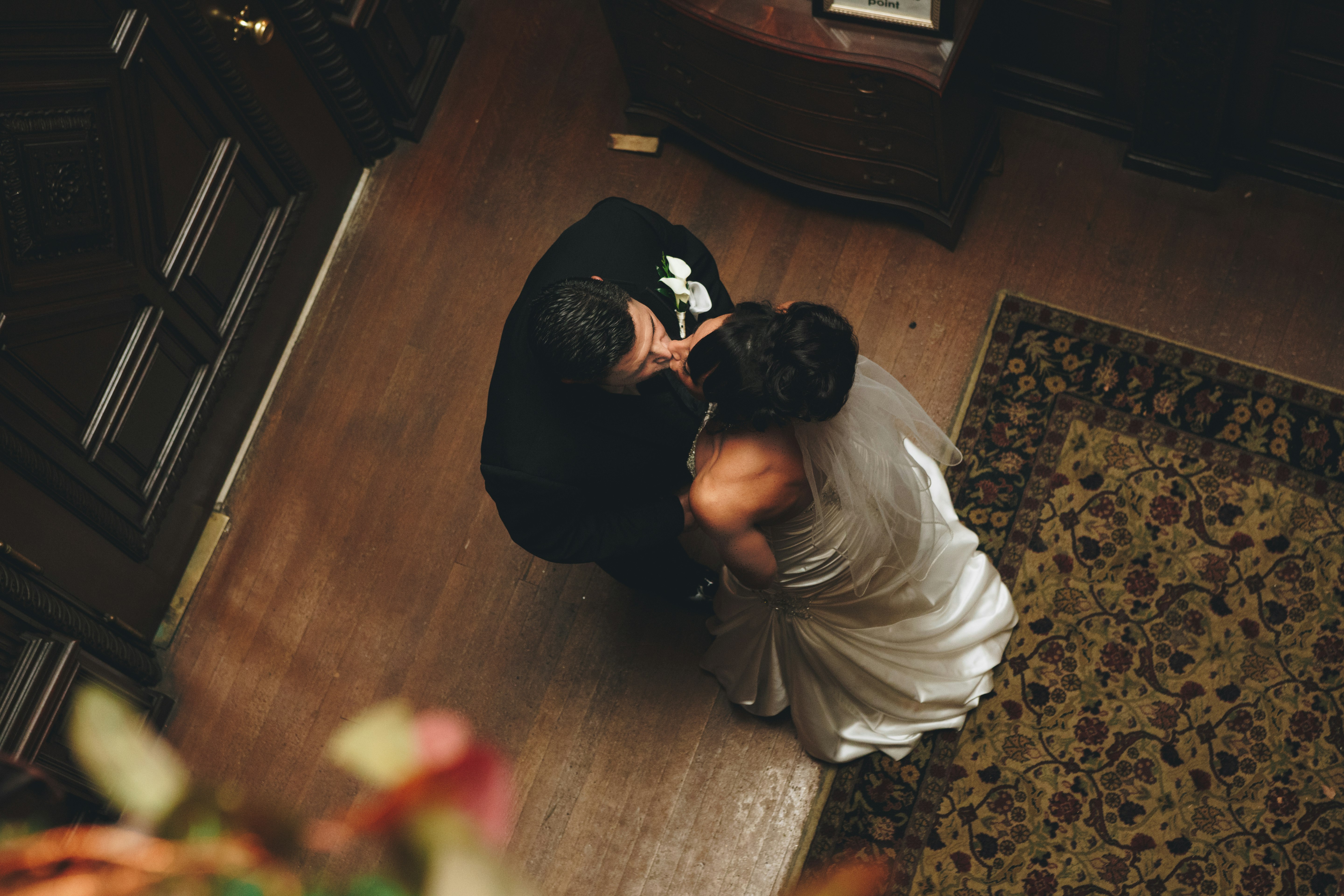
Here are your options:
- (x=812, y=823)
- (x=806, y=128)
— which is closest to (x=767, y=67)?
(x=806, y=128)

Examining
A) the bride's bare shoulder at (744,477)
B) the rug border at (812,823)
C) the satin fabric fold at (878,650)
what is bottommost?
the rug border at (812,823)

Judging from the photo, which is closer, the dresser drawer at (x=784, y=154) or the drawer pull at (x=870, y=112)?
the drawer pull at (x=870, y=112)

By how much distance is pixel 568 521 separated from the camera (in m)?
2.39

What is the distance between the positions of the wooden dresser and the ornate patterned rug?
728 mm

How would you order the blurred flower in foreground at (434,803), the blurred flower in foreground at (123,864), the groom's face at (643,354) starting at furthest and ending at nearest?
the groom's face at (643,354) < the blurred flower in foreground at (434,803) < the blurred flower in foreground at (123,864)

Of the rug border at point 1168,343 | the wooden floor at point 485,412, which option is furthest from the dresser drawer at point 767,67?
the rug border at point 1168,343

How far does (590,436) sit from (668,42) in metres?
1.59

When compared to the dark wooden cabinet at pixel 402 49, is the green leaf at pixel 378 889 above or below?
above

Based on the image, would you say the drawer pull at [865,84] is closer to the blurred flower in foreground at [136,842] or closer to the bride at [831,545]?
the bride at [831,545]

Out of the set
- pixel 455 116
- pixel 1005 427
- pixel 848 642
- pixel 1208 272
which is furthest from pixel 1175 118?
pixel 455 116

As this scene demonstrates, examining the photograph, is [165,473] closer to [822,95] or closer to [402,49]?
[402,49]

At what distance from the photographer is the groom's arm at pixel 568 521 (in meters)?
2.31

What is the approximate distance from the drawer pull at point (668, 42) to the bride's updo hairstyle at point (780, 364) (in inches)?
59.3

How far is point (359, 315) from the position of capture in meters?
3.71
